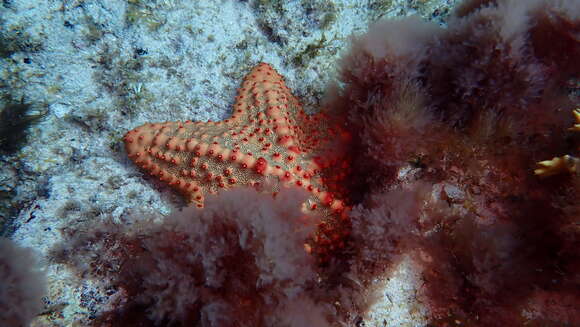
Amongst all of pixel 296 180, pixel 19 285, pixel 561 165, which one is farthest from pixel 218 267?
pixel 561 165

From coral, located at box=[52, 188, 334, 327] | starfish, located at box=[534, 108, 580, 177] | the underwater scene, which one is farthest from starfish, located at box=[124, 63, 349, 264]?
starfish, located at box=[534, 108, 580, 177]

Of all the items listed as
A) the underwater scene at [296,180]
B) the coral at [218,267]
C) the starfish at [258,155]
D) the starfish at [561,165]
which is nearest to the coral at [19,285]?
the underwater scene at [296,180]

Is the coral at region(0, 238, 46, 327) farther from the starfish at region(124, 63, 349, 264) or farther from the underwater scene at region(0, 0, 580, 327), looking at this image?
the starfish at region(124, 63, 349, 264)

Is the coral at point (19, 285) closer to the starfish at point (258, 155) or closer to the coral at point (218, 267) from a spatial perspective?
the coral at point (218, 267)

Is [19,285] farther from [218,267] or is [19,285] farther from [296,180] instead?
[296,180]

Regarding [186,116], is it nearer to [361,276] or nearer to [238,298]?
[238,298]

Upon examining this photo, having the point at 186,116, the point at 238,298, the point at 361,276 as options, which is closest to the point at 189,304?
the point at 238,298
